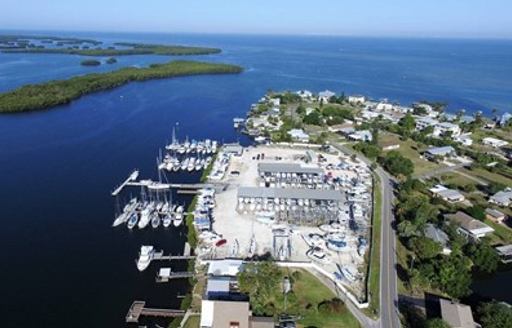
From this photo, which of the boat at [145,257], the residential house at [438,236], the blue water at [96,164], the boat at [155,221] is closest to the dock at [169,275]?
the blue water at [96,164]

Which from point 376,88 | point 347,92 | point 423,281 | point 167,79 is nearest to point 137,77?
point 167,79

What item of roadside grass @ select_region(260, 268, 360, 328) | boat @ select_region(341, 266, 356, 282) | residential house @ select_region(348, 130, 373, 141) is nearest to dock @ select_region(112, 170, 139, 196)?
roadside grass @ select_region(260, 268, 360, 328)

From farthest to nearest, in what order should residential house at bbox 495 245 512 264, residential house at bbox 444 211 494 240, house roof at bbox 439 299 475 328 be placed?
residential house at bbox 444 211 494 240 < residential house at bbox 495 245 512 264 < house roof at bbox 439 299 475 328

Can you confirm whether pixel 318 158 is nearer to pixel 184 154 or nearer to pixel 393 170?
pixel 393 170

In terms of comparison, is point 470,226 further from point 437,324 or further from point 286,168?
point 286,168

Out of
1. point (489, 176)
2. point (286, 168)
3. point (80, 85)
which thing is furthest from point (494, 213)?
point (80, 85)

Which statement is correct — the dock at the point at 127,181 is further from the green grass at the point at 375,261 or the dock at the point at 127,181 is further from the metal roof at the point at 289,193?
the green grass at the point at 375,261

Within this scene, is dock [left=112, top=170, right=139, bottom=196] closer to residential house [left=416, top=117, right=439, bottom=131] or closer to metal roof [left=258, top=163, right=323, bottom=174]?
metal roof [left=258, top=163, right=323, bottom=174]
